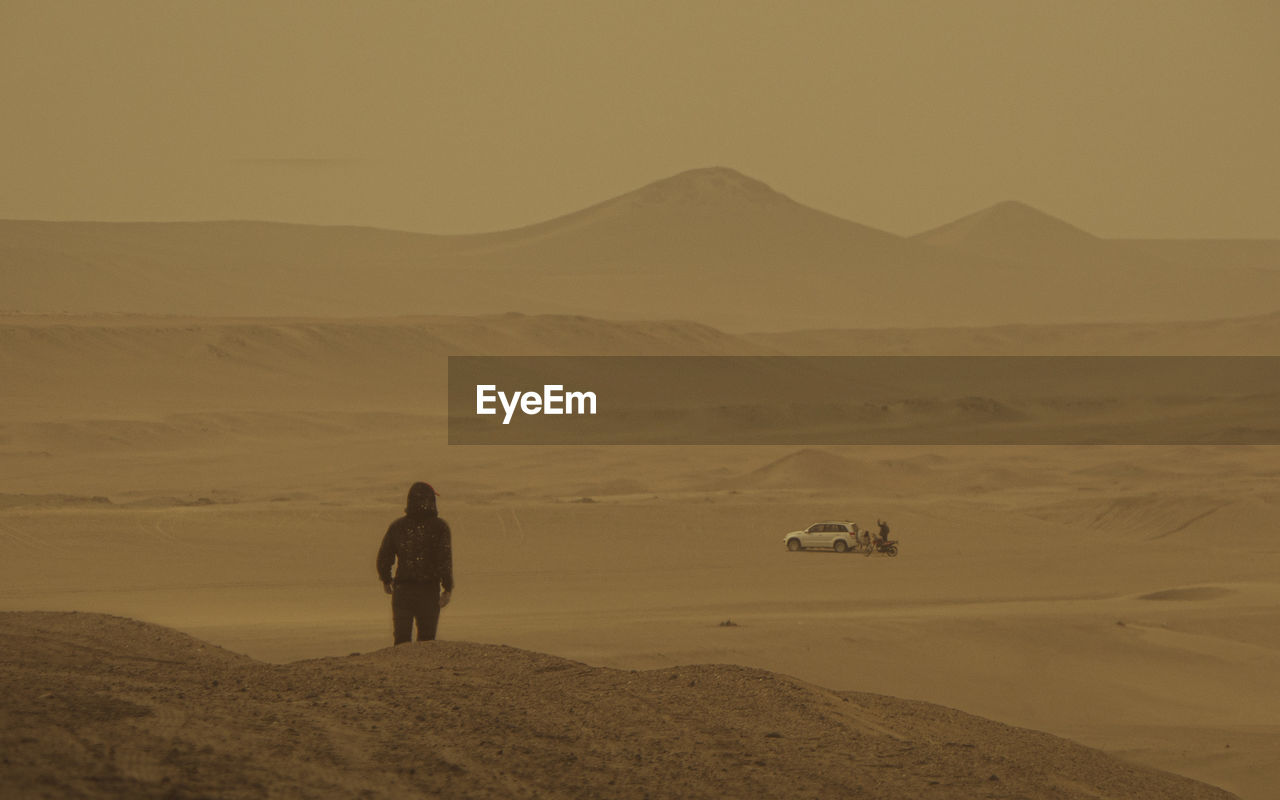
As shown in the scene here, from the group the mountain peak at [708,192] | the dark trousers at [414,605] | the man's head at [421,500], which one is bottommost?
the dark trousers at [414,605]

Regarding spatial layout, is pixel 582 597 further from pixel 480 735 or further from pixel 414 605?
pixel 480 735

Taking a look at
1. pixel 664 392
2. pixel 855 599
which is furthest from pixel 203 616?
pixel 664 392

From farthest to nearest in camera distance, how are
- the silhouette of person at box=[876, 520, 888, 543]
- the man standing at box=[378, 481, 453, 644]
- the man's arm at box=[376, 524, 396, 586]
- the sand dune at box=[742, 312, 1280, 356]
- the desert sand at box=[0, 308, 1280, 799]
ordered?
the sand dune at box=[742, 312, 1280, 356], the silhouette of person at box=[876, 520, 888, 543], the man standing at box=[378, 481, 453, 644], the man's arm at box=[376, 524, 396, 586], the desert sand at box=[0, 308, 1280, 799]

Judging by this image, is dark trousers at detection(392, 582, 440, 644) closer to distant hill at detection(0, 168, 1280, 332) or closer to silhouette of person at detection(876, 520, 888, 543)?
silhouette of person at detection(876, 520, 888, 543)

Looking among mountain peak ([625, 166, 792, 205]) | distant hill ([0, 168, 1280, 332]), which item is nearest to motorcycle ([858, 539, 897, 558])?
distant hill ([0, 168, 1280, 332])

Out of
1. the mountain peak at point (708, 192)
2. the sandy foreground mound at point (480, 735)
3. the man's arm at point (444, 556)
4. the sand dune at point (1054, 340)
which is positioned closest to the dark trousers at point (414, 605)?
the man's arm at point (444, 556)

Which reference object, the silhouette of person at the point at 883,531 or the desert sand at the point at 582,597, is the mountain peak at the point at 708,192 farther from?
the silhouette of person at the point at 883,531
